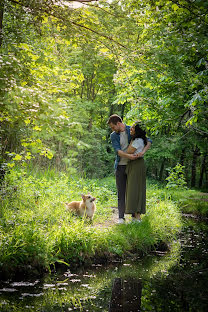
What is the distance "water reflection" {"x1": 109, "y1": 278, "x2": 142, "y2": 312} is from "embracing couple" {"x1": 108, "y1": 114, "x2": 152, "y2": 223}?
88.7 inches

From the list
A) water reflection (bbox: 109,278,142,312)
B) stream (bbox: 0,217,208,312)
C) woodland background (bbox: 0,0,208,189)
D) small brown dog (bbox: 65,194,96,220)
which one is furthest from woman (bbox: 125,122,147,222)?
water reflection (bbox: 109,278,142,312)

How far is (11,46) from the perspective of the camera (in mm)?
5891

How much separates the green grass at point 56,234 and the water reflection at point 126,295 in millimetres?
944

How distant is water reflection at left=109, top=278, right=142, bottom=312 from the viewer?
12.5ft

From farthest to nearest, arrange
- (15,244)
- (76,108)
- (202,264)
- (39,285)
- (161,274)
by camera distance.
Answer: (76,108) → (202,264) → (161,274) → (15,244) → (39,285)

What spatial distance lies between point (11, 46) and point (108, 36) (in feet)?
5.91

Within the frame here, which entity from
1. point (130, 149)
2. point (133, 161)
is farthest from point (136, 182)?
point (130, 149)

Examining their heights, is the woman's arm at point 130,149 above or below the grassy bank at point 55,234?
above

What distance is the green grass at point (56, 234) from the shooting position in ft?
15.8

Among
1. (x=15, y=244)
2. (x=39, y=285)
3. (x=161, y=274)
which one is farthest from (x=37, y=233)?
(x=161, y=274)

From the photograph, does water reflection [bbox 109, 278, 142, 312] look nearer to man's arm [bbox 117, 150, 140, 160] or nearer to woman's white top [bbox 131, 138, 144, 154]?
man's arm [bbox 117, 150, 140, 160]

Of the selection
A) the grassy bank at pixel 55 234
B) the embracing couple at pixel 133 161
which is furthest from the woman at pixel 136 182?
the grassy bank at pixel 55 234

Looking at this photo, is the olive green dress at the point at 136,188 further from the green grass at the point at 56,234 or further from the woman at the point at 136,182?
the green grass at the point at 56,234

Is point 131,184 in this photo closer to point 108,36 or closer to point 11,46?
point 108,36
